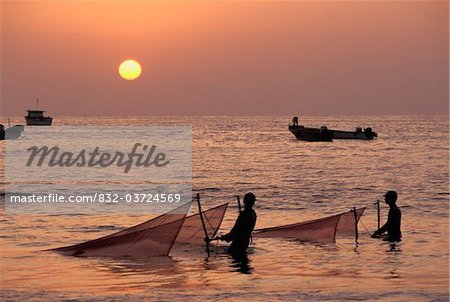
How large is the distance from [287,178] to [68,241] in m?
23.2

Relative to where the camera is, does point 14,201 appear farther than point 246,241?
Yes

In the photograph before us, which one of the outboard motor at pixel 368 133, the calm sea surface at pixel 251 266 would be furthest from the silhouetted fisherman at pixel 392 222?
the outboard motor at pixel 368 133

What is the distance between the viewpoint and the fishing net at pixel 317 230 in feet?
53.2

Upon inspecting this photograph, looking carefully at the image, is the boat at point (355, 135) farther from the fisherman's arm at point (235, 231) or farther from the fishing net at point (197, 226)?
the fisherman's arm at point (235, 231)

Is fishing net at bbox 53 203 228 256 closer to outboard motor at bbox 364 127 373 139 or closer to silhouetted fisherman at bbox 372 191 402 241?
silhouetted fisherman at bbox 372 191 402 241

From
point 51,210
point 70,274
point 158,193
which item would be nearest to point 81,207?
point 51,210

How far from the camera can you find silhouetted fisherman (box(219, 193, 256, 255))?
13672 mm

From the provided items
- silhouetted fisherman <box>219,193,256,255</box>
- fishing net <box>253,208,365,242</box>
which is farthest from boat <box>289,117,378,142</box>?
silhouetted fisherman <box>219,193,256,255</box>

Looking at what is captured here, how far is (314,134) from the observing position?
82812mm

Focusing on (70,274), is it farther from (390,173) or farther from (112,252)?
(390,173)

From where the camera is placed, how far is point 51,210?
23.5m

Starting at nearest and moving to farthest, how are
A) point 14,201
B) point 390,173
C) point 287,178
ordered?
1. point 14,201
2. point 287,178
3. point 390,173

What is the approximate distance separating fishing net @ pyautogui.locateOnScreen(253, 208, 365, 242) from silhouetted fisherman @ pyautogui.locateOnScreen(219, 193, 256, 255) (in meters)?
2.33

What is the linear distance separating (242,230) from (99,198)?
54.5ft
